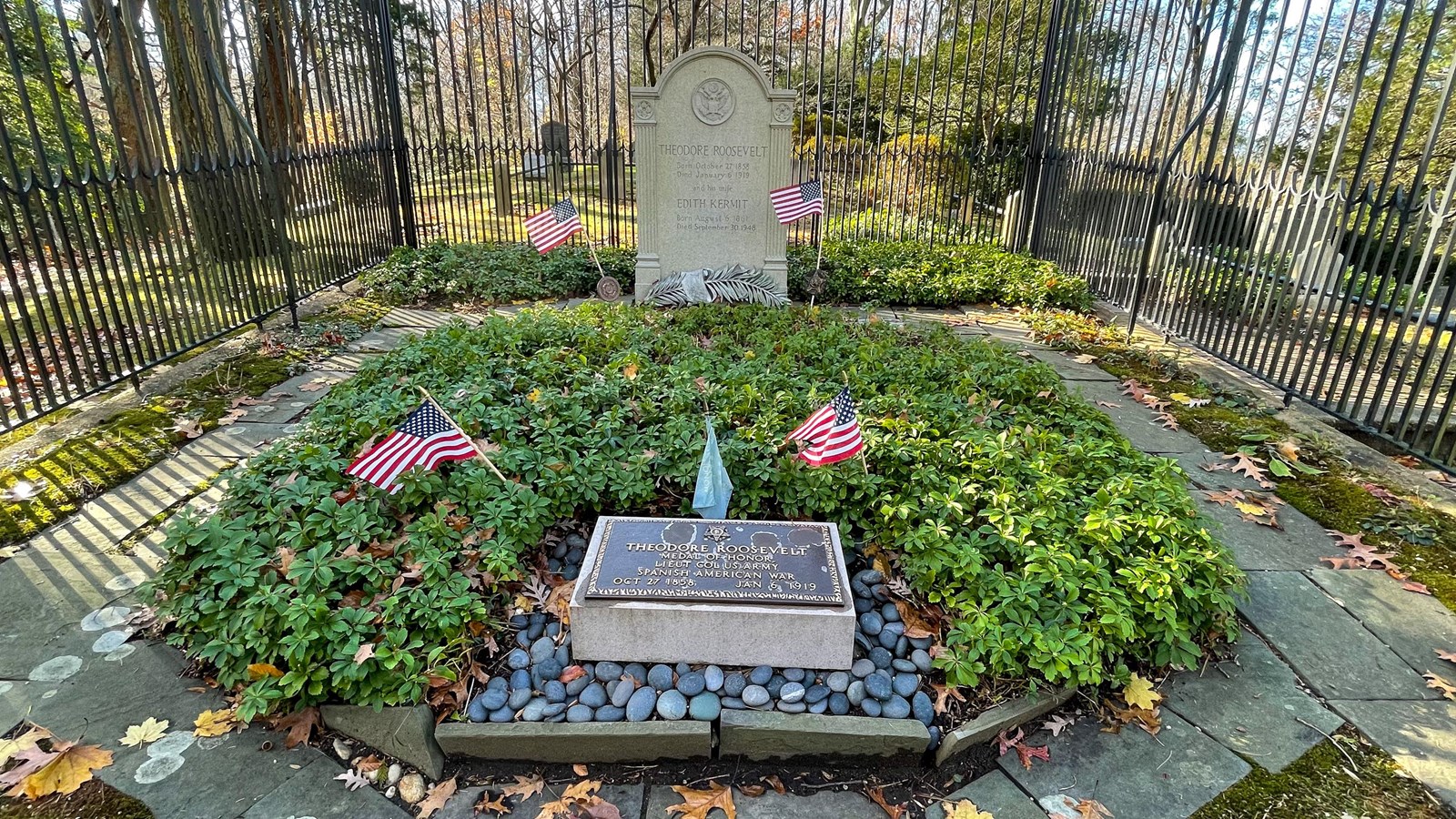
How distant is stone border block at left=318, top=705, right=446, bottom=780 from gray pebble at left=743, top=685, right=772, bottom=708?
41.7 inches

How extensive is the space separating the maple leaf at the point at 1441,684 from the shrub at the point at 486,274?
755 cm

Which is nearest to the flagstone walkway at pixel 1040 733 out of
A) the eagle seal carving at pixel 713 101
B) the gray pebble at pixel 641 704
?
the gray pebble at pixel 641 704

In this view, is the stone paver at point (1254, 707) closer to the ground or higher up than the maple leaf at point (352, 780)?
higher up

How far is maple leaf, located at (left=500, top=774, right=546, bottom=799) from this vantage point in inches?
94.8

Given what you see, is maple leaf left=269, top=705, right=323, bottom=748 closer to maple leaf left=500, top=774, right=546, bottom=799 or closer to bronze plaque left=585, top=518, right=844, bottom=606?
maple leaf left=500, top=774, right=546, bottom=799

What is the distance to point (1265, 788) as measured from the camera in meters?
2.38

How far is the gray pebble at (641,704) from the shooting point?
2.59 metres

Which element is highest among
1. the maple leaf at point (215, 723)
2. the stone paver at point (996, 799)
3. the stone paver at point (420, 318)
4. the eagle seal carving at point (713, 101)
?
the eagle seal carving at point (713, 101)

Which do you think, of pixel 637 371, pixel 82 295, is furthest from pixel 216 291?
pixel 637 371

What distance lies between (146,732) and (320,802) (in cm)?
71

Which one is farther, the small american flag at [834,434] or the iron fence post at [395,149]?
the iron fence post at [395,149]

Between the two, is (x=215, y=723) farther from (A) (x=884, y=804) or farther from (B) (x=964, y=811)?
(B) (x=964, y=811)

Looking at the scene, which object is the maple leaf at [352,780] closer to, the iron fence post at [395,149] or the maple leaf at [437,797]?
the maple leaf at [437,797]

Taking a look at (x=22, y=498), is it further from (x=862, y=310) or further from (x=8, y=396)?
(x=862, y=310)
